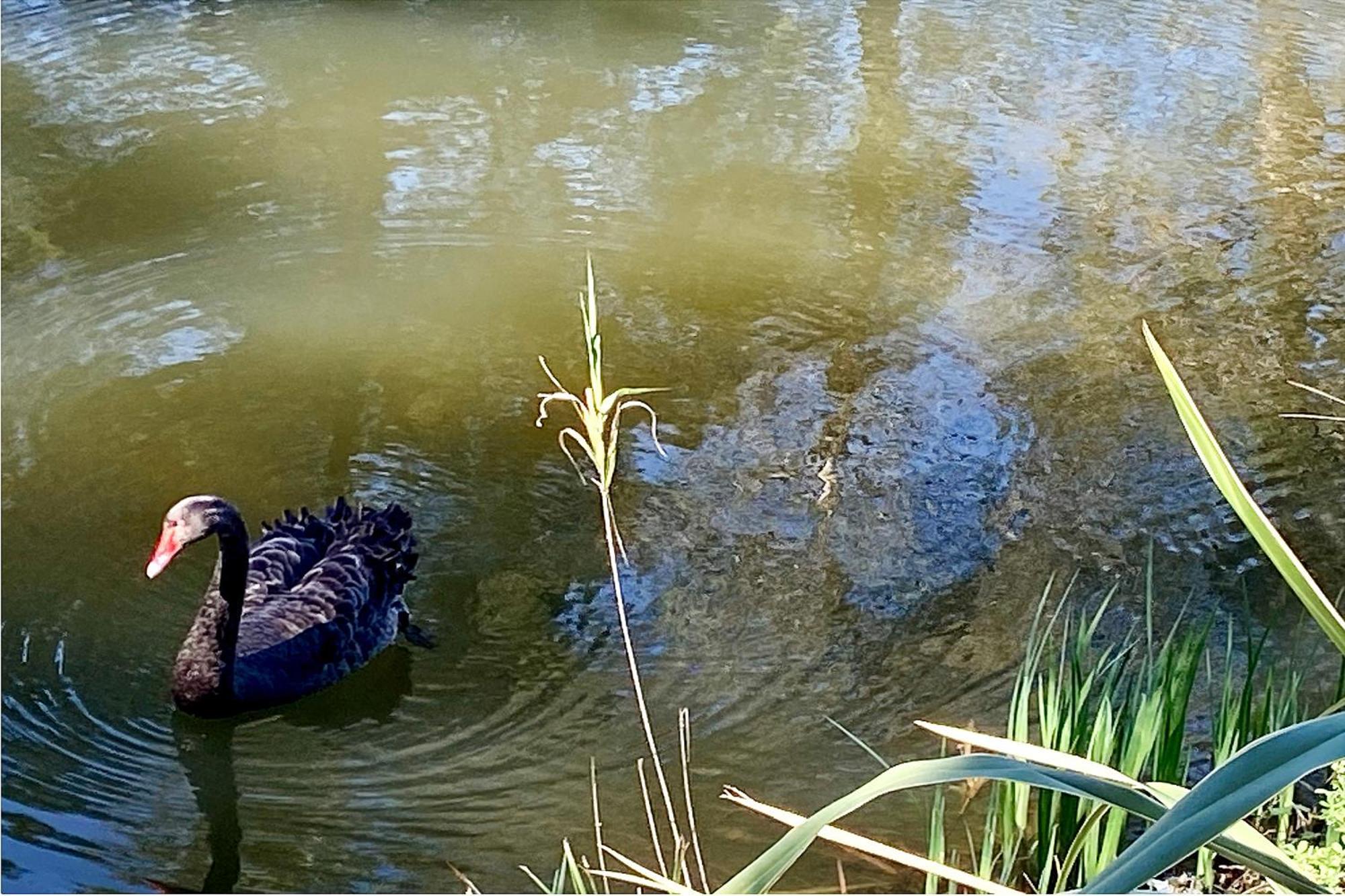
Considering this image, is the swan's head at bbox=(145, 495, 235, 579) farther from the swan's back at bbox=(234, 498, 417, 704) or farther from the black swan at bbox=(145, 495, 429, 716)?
the swan's back at bbox=(234, 498, 417, 704)

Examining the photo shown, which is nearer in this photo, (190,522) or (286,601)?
(190,522)

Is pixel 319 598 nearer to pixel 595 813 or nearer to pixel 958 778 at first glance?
pixel 595 813

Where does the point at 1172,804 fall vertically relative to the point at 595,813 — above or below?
above

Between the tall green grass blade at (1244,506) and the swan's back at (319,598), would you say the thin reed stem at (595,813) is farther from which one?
the tall green grass blade at (1244,506)

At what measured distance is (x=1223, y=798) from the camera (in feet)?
3.30

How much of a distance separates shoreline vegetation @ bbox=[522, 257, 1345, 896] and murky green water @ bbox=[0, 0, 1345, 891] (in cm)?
19

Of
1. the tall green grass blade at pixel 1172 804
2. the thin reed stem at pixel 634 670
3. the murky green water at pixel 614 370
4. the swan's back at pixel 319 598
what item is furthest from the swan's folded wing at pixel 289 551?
the tall green grass blade at pixel 1172 804

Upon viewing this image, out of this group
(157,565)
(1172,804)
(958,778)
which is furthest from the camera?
(157,565)

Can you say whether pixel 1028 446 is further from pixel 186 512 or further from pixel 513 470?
pixel 186 512

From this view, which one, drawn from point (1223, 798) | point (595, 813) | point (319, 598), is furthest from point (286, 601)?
point (1223, 798)

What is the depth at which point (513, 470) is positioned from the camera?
3.83 metres

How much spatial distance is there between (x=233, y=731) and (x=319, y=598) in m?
0.38

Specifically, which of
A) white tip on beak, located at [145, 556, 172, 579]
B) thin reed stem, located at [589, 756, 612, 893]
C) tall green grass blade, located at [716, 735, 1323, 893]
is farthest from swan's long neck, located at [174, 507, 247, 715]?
tall green grass blade, located at [716, 735, 1323, 893]

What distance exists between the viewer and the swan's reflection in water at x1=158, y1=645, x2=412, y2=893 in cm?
264
